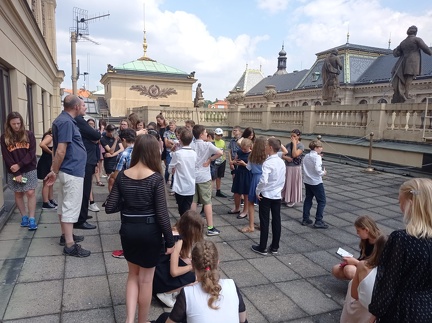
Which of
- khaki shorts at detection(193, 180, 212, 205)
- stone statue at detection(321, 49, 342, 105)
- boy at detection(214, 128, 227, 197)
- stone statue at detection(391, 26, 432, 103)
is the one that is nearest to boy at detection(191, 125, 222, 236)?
khaki shorts at detection(193, 180, 212, 205)

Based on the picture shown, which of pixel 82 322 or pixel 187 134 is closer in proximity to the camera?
pixel 82 322

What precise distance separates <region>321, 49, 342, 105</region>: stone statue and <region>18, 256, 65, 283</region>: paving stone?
1460cm

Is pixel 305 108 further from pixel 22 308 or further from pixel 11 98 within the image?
pixel 22 308

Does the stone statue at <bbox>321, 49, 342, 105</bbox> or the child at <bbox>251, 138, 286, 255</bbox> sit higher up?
the stone statue at <bbox>321, 49, 342, 105</bbox>

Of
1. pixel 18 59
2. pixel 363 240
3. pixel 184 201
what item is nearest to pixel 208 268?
pixel 363 240

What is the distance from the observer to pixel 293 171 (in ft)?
23.2

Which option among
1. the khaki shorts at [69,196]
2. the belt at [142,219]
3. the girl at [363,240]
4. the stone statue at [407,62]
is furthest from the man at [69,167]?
the stone statue at [407,62]

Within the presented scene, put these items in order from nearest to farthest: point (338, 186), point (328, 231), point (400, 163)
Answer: point (328, 231), point (338, 186), point (400, 163)

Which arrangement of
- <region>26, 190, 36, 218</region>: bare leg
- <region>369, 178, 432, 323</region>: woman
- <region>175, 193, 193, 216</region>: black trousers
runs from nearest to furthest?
<region>369, 178, 432, 323</region>: woman → <region>175, 193, 193, 216</region>: black trousers → <region>26, 190, 36, 218</region>: bare leg

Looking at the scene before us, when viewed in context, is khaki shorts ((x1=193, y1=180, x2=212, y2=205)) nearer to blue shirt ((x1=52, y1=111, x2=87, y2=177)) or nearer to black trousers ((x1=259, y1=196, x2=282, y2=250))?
black trousers ((x1=259, y1=196, x2=282, y2=250))

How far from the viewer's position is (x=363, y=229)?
3.50 meters

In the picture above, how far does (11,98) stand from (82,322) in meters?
6.78

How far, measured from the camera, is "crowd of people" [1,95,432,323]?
1.98 m

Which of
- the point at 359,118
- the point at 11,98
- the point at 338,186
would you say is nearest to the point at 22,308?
the point at 11,98
